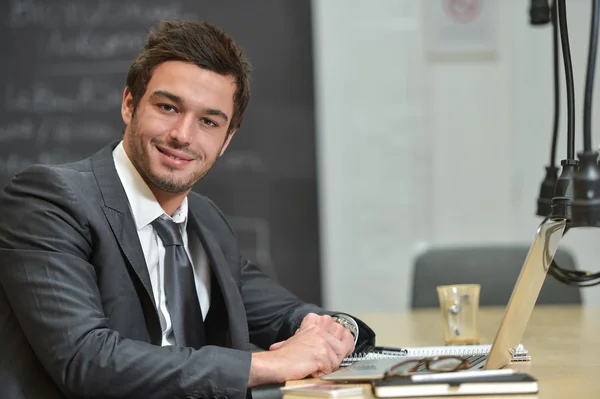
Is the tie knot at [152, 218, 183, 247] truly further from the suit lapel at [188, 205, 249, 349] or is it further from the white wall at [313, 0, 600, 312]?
the white wall at [313, 0, 600, 312]

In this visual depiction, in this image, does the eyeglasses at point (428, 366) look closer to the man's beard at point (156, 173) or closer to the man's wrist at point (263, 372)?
the man's wrist at point (263, 372)

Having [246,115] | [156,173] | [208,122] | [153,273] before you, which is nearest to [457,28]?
[246,115]

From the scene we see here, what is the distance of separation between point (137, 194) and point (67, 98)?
1.82m

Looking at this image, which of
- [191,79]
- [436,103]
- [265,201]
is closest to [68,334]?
[191,79]

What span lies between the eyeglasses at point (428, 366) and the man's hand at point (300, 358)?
0.18m

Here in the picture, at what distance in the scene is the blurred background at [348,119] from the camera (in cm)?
346

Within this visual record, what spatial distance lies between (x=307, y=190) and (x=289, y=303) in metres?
1.46

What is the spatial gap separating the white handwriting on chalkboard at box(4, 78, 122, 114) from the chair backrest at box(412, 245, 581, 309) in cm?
148

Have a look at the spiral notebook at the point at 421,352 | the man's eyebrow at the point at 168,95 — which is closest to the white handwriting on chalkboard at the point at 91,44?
the man's eyebrow at the point at 168,95

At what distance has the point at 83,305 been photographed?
58.8 inches

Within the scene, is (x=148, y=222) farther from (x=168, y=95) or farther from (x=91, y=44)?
(x=91, y=44)

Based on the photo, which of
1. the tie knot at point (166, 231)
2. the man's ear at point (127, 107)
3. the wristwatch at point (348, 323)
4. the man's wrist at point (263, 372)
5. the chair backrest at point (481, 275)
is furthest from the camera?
the chair backrest at point (481, 275)

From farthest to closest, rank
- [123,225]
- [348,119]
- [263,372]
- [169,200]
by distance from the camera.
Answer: [348,119] < [169,200] < [123,225] < [263,372]

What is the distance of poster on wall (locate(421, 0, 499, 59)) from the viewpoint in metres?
3.59
